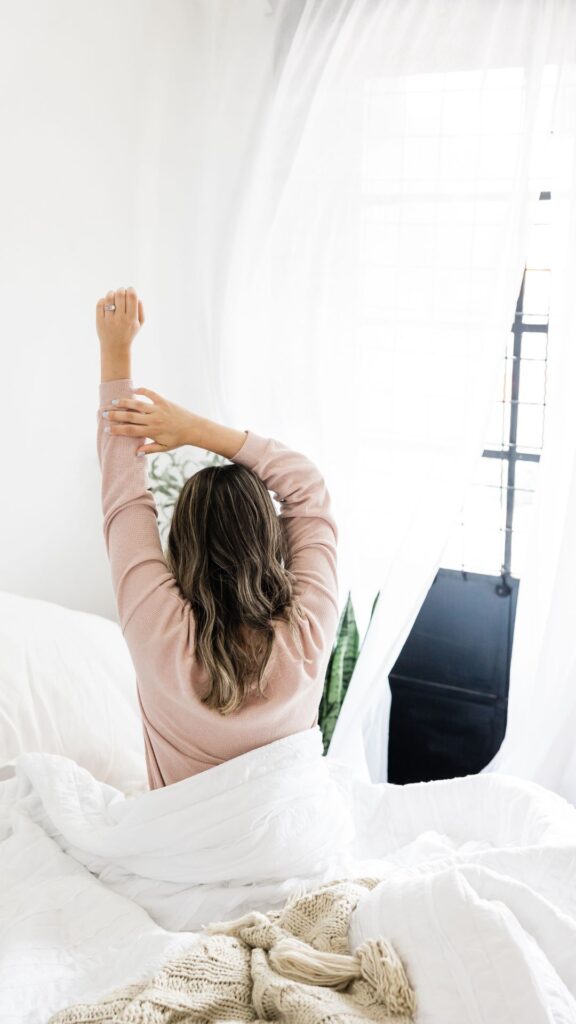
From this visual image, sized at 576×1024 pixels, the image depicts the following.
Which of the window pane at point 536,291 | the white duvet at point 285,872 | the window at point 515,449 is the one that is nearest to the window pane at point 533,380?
the window at point 515,449

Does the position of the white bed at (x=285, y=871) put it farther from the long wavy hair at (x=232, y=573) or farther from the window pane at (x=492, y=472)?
the window pane at (x=492, y=472)

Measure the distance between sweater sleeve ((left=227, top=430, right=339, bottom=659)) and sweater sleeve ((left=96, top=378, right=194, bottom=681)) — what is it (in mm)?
192

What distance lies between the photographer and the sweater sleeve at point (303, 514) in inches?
54.8

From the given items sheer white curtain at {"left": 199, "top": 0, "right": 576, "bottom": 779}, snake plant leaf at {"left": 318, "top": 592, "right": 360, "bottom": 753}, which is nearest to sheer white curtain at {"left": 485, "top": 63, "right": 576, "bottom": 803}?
sheer white curtain at {"left": 199, "top": 0, "right": 576, "bottom": 779}

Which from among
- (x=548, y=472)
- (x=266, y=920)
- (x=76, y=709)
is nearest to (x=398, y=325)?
(x=548, y=472)

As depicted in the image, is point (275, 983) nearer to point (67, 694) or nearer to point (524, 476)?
point (67, 694)

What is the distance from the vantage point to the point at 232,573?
1.30 m

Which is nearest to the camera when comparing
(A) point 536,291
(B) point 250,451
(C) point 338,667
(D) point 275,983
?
(D) point 275,983

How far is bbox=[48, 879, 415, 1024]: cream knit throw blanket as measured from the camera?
93 cm

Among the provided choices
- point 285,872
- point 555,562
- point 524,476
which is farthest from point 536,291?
point 285,872

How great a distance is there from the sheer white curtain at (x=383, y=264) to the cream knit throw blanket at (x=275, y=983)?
137 cm

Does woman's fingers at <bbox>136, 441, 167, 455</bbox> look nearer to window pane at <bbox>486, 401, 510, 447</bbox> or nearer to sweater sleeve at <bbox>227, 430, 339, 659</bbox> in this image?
sweater sleeve at <bbox>227, 430, 339, 659</bbox>

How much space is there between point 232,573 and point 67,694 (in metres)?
0.80

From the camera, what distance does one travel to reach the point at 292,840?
1.27 meters
